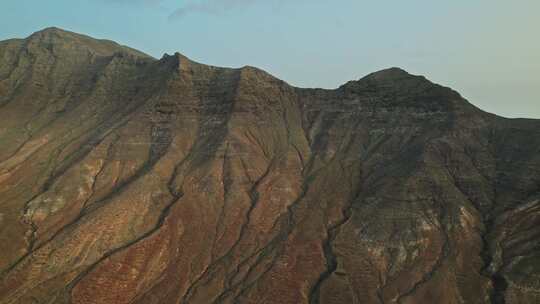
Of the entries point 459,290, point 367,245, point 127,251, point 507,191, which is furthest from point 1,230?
point 507,191

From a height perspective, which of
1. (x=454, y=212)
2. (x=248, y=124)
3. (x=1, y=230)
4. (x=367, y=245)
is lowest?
(x=1, y=230)

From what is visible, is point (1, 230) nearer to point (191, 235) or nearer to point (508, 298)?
point (191, 235)

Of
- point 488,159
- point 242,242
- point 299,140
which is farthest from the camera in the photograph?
point 299,140

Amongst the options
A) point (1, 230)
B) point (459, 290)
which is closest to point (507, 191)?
point (459, 290)

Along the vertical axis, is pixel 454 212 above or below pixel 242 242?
above

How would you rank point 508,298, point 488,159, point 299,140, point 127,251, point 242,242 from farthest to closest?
point 299,140
point 488,159
point 242,242
point 127,251
point 508,298

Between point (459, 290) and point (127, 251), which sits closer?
point (459, 290)
